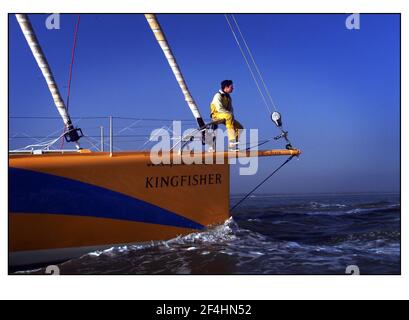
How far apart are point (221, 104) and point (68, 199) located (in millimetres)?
4087

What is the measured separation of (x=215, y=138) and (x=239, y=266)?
11.6 feet

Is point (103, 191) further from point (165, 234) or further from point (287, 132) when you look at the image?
point (287, 132)

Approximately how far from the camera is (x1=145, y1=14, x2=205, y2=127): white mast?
923 centimetres

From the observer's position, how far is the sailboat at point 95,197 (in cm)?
677

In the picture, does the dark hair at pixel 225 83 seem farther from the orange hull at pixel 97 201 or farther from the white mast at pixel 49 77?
the white mast at pixel 49 77

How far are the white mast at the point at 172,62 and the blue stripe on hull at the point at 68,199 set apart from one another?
108 inches

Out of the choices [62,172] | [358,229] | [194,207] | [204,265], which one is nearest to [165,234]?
[194,207]

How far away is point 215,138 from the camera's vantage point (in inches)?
381

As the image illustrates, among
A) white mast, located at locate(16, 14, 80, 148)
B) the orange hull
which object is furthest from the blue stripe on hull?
white mast, located at locate(16, 14, 80, 148)

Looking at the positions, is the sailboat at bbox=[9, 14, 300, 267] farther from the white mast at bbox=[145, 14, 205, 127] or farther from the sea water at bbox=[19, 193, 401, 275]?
the sea water at bbox=[19, 193, 401, 275]

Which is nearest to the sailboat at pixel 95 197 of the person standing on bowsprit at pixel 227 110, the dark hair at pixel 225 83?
the person standing on bowsprit at pixel 227 110

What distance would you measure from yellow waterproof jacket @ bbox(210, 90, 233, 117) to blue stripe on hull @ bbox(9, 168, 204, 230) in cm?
277

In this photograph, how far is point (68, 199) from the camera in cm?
707

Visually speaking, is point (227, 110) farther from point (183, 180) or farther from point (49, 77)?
point (49, 77)
